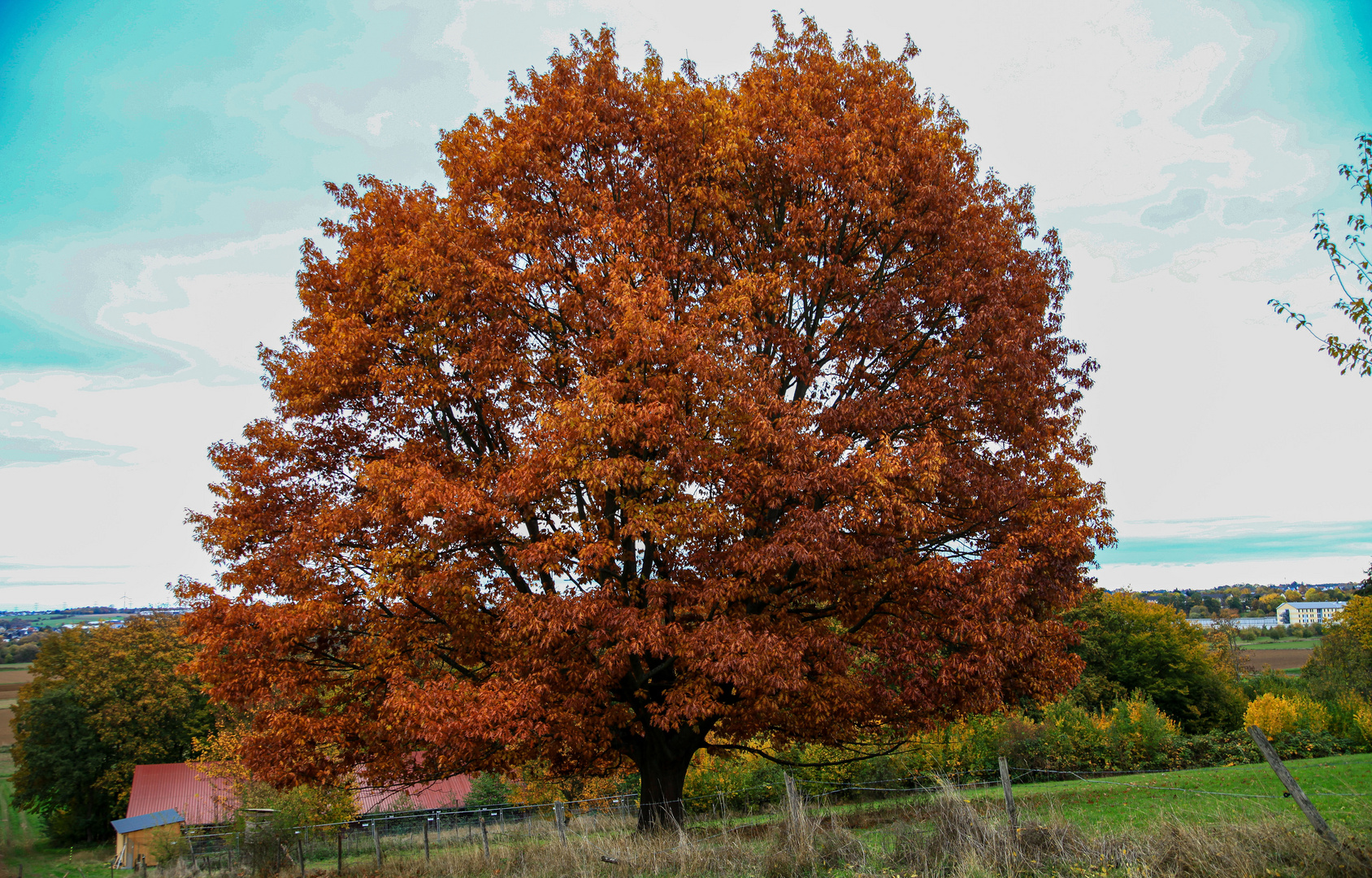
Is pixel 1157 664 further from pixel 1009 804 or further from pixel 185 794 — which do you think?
pixel 185 794

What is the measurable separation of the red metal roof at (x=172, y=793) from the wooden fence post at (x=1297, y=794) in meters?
42.8

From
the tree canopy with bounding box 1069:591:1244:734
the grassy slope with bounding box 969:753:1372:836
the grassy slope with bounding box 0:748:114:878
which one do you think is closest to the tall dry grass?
the grassy slope with bounding box 969:753:1372:836

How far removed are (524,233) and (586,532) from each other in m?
4.16

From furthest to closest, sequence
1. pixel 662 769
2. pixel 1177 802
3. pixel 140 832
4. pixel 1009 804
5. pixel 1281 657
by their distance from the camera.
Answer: pixel 1281 657 < pixel 140 832 < pixel 1177 802 < pixel 662 769 < pixel 1009 804

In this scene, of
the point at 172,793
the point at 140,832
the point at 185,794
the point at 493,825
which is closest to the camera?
the point at 493,825

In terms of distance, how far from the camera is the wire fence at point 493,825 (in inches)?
607

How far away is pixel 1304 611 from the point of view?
15788cm

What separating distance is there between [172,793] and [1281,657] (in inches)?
4228

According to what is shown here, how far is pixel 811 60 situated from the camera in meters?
11.8

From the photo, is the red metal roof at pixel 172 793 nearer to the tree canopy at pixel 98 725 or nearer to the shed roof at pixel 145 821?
the tree canopy at pixel 98 725

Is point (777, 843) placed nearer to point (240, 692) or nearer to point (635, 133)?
point (240, 692)

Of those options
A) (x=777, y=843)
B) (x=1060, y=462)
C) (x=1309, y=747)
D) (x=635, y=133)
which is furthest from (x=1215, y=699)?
(x=635, y=133)

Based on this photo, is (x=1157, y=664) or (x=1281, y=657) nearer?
(x=1157, y=664)

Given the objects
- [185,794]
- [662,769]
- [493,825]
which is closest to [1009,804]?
[662,769]
